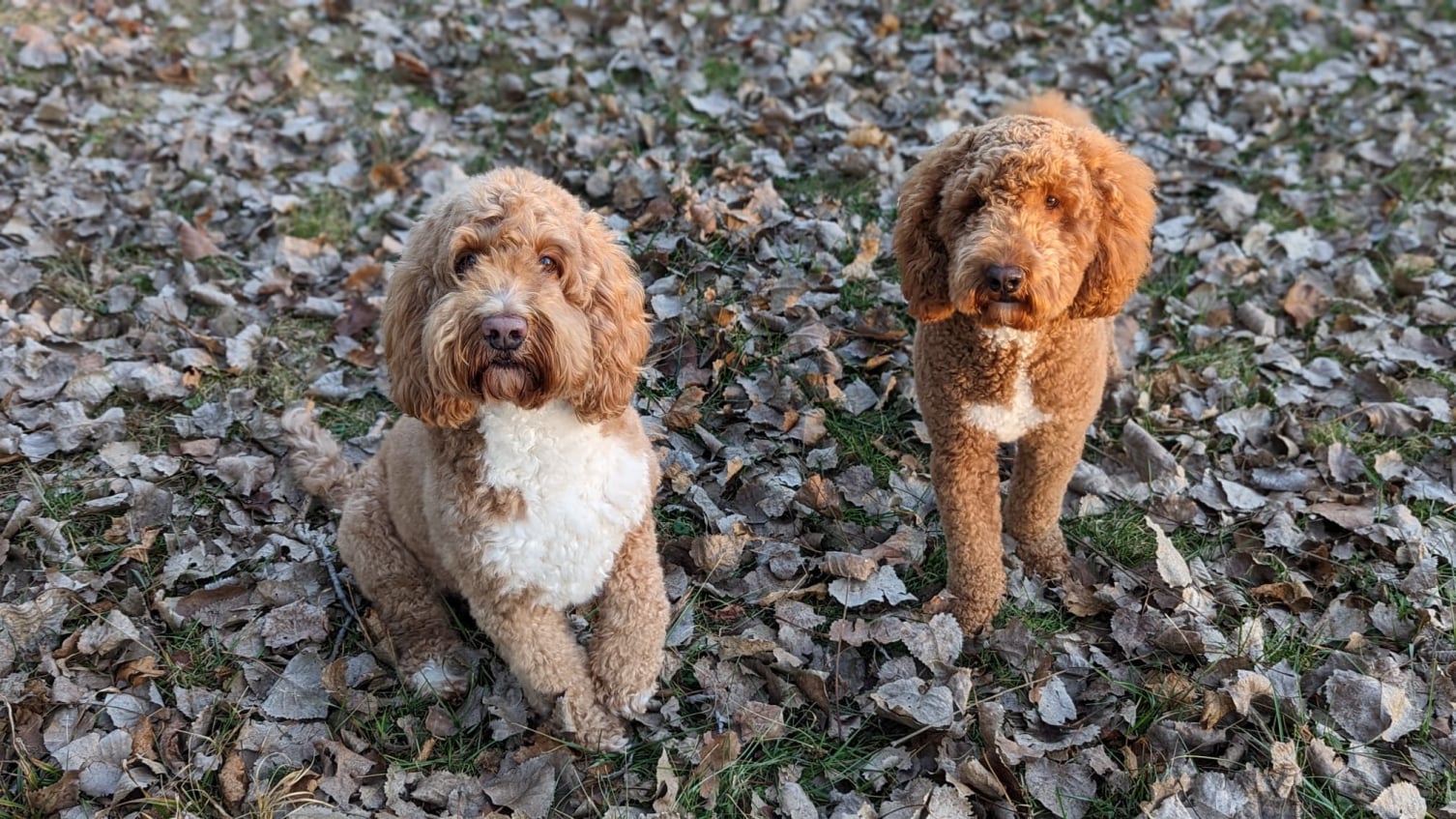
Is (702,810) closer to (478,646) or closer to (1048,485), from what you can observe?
(478,646)

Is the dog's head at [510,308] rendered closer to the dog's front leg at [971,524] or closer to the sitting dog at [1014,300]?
the sitting dog at [1014,300]

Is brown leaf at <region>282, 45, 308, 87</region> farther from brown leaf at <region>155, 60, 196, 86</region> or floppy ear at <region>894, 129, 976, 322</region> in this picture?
floppy ear at <region>894, 129, 976, 322</region>

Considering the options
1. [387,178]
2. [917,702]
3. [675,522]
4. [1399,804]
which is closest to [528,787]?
[675,522]

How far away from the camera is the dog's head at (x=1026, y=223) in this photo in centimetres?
307

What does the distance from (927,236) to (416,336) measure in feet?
5.72

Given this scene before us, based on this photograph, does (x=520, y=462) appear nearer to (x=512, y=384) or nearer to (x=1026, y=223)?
(x=512, y=384)

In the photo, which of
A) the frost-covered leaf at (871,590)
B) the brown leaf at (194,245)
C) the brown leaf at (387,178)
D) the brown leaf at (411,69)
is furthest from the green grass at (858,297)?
the brown leaf at (411,69)

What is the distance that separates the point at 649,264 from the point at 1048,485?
7.72 feet

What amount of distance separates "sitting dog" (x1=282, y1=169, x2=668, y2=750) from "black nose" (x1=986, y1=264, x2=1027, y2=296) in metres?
1.11

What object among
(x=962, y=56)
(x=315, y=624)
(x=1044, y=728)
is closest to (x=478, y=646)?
(x=315, y=624)

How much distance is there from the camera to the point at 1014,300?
3.06 m

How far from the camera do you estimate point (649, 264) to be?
506 cm

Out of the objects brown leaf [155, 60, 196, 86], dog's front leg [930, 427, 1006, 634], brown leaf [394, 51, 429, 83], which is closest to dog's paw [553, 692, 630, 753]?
dog's front leg [930, 427, 1006, 634]

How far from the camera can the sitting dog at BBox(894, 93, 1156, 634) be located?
3.10m
